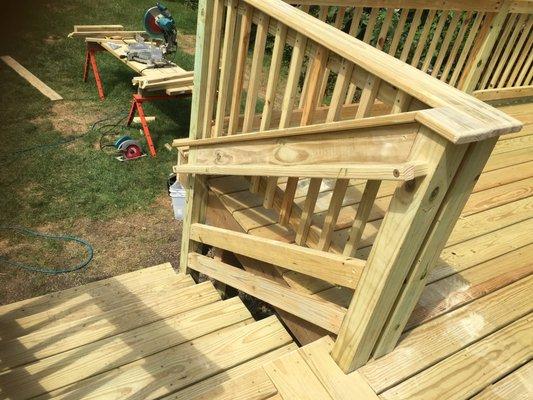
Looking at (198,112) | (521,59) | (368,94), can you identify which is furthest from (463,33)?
(368,94)

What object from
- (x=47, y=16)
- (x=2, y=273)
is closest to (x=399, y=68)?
(x=2, y=273)

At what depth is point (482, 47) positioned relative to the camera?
4.13 meters

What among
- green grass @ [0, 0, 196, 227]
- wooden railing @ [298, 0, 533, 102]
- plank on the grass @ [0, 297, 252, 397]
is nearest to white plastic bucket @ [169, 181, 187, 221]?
green grass @ [0, 0, 196, 227]

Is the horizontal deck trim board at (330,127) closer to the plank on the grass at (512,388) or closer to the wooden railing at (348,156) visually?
the wooden railing at (348,156)

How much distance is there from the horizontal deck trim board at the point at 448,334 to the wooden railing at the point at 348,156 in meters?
0.10

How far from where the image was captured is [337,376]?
1.91m

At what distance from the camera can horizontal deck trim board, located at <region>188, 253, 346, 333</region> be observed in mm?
2016

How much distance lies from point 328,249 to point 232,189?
1.08 meters

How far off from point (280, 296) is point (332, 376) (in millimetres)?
580

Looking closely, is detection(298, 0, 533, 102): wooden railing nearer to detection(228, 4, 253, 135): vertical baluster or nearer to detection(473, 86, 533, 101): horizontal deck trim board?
detection(473, 86, 533, 101): horizontal deck trim board

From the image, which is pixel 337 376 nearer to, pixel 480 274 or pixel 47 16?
pixel 480 274

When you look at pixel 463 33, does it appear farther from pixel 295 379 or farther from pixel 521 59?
pixel 295 379

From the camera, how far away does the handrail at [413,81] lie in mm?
1301

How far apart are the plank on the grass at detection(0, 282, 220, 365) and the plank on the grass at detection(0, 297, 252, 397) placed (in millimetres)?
76
